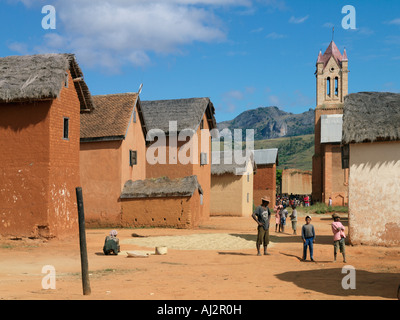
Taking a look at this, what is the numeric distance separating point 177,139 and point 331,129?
29716mm

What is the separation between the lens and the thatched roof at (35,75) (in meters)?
19.3

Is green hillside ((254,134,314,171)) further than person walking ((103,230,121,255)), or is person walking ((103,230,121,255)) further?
green hillside ((254,134,314,171))

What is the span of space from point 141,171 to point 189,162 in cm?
310

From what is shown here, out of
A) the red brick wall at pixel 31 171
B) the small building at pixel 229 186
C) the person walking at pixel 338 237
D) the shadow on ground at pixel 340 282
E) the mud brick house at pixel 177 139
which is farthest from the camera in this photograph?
the small building at pixel 229 186

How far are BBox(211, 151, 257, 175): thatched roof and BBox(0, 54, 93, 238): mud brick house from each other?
63.3ft

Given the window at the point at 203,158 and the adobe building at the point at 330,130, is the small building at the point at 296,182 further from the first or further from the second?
the window at the point at 203,158

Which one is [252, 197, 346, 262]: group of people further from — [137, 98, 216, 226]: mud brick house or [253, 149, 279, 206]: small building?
[253, 149, 279, 206]: small building

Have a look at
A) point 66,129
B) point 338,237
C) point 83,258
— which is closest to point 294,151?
point 66,129

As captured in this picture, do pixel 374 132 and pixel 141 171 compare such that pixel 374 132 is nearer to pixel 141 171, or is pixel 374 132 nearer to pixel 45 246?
pixel 45 246

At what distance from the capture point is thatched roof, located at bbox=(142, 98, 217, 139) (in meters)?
31.2

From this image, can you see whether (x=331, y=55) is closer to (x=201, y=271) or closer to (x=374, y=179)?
(x=374, y=179)

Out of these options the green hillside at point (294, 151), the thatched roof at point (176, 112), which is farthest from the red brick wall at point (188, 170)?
the green hillside at point (294, 151)

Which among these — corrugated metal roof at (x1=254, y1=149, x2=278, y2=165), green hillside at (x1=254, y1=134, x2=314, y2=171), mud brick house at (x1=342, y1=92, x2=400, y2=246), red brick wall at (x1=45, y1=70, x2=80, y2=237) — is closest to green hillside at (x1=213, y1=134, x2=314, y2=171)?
green hillside at (x1=254, y1=134, x2=314, y2=171)

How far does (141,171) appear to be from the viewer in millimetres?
31062
